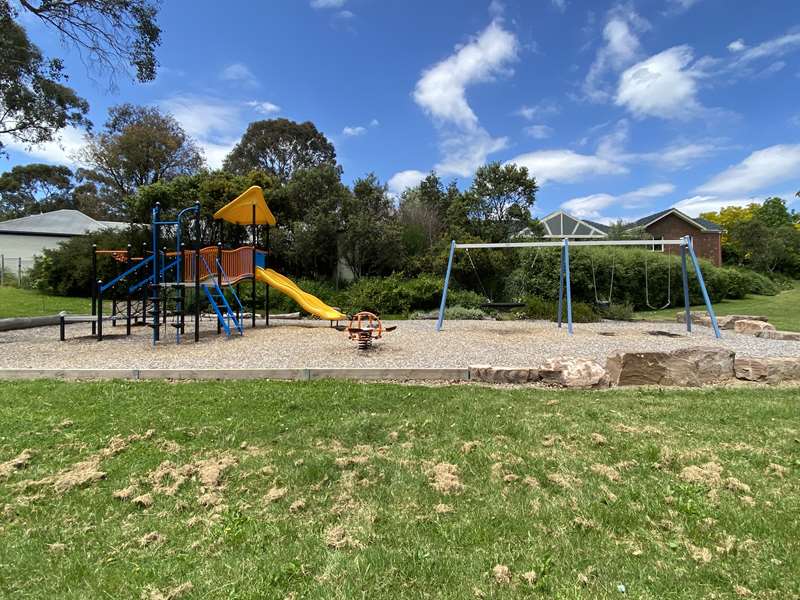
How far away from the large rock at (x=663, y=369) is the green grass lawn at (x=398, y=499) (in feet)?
3.53

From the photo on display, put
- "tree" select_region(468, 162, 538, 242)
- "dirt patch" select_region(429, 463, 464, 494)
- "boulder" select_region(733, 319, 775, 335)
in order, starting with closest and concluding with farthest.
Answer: "dirt patch" select_region(429, 463, 464, 494), "boulder" select_region(733, 319, 775, 335), "tree" select_region(468, 162, 538, 242)

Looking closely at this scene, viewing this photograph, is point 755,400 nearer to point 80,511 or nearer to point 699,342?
point 699,342

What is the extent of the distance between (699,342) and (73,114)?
1779 centimetres

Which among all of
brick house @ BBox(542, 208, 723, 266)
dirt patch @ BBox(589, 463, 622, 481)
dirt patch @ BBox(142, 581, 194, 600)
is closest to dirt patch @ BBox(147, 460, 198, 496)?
dirt patch @ BBox(142, 581, 194, 600)

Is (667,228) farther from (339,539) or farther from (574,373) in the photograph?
(339,539)

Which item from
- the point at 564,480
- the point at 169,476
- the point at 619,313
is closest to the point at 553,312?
the point at 619,313

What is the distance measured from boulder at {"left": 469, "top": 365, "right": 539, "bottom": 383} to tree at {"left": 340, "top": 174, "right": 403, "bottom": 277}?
1508cm

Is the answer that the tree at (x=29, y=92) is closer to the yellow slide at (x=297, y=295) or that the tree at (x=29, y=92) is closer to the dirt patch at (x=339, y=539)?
the yellow slide at (x=297, y=295)

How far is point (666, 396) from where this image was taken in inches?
202

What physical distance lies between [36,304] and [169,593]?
18.9m

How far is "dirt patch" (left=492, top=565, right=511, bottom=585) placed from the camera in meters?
2.01

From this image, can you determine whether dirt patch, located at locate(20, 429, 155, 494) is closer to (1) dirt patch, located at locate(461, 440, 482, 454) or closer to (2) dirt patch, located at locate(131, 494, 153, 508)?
(2) dirt patch, located at locate(131, 494, 153, 508)

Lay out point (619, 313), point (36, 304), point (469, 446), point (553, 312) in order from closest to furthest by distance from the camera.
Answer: point (469, 446)
point (619, 313)
point (553, 312)
point (36, 304)

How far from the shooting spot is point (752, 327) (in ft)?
34.9
